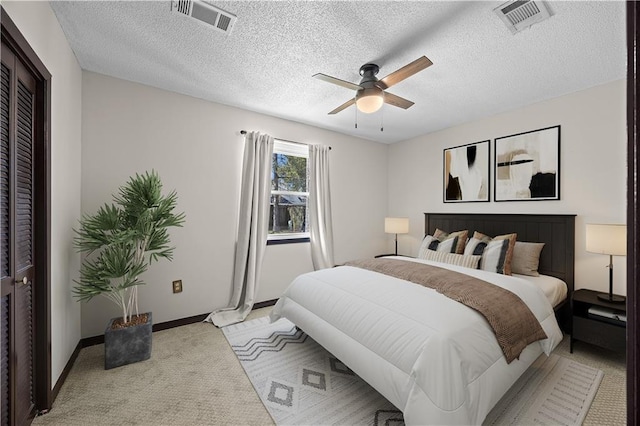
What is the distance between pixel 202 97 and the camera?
3111mm

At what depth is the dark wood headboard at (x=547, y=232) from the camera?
285cm

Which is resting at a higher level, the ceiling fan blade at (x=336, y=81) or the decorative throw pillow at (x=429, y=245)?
the ceiling fan blade at (x=336, y=81)

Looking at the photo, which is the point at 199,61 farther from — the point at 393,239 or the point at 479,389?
the point at 393,239

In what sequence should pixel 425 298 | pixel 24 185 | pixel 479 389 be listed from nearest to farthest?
pixel 479 389
pixel 24 185
pixel 425 298

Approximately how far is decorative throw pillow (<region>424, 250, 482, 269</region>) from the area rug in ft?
3.22

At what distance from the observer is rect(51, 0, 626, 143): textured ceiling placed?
1798 millimetres

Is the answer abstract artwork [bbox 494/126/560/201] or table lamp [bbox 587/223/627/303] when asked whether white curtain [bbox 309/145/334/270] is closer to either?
abstract artwork [bbox 494/126/560/201]

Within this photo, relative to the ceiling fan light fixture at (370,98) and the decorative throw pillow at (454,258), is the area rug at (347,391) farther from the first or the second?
the ceiling fan light fixture at (370,98)

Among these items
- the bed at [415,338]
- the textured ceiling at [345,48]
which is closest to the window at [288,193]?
the textured ceiling at [345,48]

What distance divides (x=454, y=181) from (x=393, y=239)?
1504 millimetres

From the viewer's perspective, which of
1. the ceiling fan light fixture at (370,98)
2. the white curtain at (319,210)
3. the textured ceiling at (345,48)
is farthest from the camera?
the white curtain at (319,210)

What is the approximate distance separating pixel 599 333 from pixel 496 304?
1292mm

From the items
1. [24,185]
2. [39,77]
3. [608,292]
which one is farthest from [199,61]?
[608,292]

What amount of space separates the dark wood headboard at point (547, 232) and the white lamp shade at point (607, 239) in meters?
0.46
